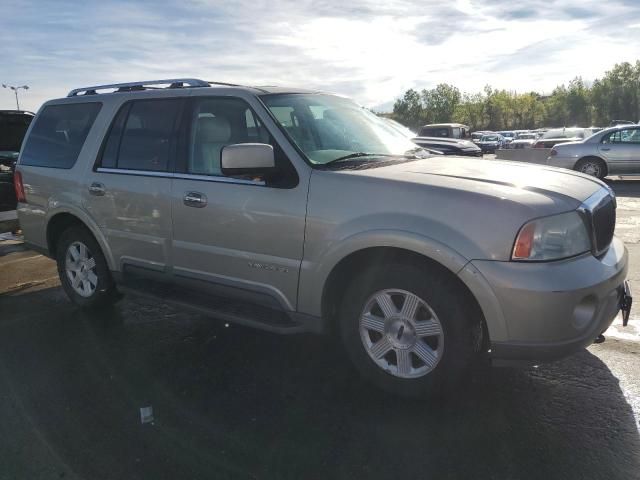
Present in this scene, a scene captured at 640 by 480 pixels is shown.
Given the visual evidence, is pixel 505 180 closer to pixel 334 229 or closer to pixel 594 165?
pixel 334 229

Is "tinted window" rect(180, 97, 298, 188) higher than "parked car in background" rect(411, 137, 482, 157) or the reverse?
higher

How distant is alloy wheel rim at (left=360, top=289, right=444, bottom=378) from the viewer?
3.09 m

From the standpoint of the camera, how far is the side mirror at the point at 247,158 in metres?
3.36

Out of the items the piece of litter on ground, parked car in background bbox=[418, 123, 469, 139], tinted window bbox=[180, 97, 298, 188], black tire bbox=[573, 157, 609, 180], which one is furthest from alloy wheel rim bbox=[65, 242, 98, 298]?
parked car in background bbox=[418, 123, 469, 139]

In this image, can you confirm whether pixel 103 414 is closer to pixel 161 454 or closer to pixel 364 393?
pixel 161 454

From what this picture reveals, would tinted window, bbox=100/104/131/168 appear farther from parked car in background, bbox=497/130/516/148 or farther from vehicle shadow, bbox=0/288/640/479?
parked car in background, bbox=497/130/516/148

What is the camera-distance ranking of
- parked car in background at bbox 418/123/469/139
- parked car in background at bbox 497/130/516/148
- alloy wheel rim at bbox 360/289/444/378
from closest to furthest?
alloy wheel rim at bbox 360/289/444/378, parked car in background at bbox 418/123/469/139, parked car in background at bbox 497/130/516/148

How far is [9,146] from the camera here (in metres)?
8.40

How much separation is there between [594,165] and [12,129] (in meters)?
13.3

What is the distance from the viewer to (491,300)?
2.81 meters

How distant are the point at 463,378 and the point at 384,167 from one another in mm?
1372

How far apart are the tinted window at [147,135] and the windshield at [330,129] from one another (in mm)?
872

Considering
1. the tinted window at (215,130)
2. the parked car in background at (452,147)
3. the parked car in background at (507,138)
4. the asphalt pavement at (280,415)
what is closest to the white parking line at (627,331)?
the asphalt pavement at (280,415)

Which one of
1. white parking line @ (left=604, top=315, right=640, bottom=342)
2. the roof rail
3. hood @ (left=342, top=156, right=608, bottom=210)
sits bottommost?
white parking line @ (left=604, top=315, right=640, bottom=342)
